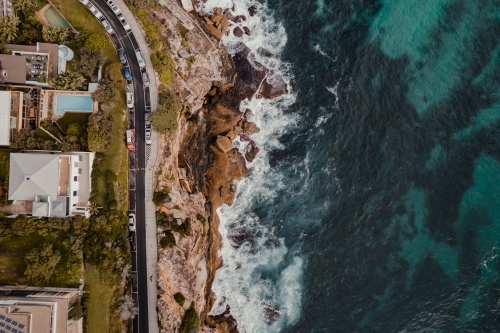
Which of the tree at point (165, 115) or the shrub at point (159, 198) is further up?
the tree at point (165, 115)

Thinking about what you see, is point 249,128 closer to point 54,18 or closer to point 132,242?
point 132,242

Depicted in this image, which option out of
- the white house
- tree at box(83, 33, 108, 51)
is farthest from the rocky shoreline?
the white house

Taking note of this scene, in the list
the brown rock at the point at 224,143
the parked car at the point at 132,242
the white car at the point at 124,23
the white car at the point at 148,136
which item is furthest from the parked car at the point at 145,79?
the parked car at the point at 132,242

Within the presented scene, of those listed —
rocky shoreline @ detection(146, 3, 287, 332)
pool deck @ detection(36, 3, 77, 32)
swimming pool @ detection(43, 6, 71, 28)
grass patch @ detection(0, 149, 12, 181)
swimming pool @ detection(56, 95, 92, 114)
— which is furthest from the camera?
rocky shoreline @ detection(146, 3, 287, 332)

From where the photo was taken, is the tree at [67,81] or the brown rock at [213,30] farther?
the brown rock at [213,30]

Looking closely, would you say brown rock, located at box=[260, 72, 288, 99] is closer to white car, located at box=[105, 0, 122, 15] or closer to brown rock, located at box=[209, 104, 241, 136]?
brown rock, located at box=[209, 104, 241, 136]

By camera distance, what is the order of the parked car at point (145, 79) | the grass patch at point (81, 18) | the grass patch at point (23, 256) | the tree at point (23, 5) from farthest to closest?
the parked car at point (145, 79), the grass patch at point (81, 18), the tree at point (23, 5), the grass patch at point (23, 256)

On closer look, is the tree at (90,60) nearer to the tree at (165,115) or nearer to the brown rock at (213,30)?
the tree at (165,115)
